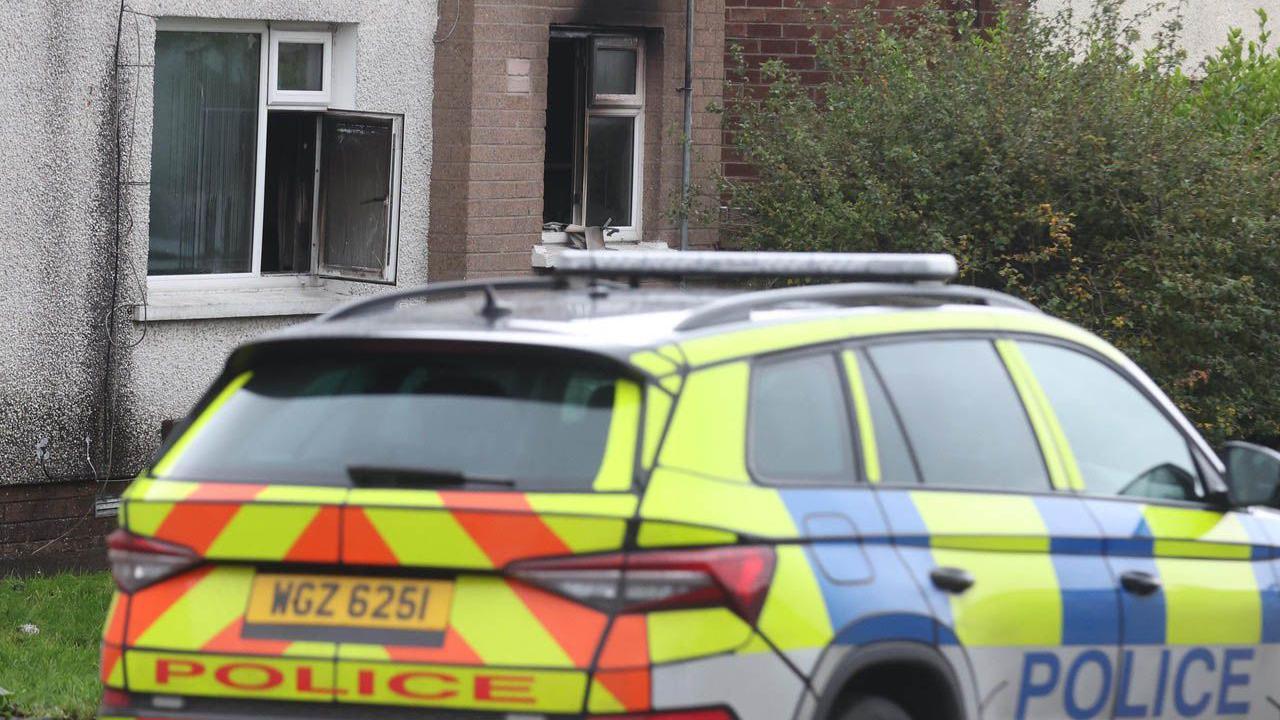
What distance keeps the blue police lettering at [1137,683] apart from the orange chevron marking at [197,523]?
199 centimetres

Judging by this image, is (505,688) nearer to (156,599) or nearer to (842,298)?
(156,599)

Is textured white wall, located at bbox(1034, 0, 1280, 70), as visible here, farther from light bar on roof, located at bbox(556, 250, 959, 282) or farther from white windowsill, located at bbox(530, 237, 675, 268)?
light bar on roof, located at bbox(556, 250, 959, 282)

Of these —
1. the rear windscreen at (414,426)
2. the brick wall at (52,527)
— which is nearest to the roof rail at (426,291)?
the rear windscreen at (414,426)

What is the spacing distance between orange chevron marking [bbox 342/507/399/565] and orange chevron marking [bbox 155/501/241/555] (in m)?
0.27

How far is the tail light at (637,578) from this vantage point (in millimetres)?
Result: 4383

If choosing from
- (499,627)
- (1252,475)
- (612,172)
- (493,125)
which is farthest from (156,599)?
(612,172)

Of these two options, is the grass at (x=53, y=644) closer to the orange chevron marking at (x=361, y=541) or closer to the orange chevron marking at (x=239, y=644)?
the orange chevron marking at (x=239, y=644)

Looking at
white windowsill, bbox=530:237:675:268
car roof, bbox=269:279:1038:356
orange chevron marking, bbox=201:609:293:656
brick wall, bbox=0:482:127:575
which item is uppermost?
white windowsill, bbox=530:237:675:268

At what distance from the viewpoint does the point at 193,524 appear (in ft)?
15.3

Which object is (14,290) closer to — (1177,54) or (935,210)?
(935,210)

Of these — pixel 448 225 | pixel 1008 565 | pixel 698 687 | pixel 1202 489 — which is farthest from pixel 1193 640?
pixel 448 225

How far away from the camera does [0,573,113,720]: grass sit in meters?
7.84

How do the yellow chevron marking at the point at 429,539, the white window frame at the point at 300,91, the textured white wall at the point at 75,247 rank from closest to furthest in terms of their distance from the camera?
the yellow chevron marking at the point at 429,539 → the textured white wall at the point at 75,247 → the white window frame at the point at 300,91

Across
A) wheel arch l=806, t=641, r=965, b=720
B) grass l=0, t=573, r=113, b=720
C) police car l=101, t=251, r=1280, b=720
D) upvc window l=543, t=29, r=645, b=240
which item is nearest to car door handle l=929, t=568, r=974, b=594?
police car l=101, t=251, r=1280, b=720
